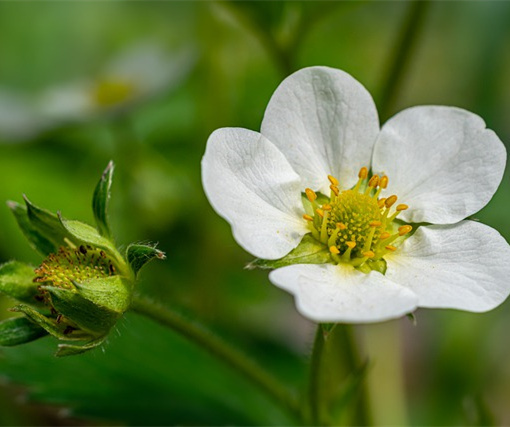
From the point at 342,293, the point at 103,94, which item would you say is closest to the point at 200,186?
the point at 103,94

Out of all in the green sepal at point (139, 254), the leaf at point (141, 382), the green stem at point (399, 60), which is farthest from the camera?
the green stem at point (399, 60)

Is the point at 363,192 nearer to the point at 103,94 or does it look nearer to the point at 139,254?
the point at 139,254

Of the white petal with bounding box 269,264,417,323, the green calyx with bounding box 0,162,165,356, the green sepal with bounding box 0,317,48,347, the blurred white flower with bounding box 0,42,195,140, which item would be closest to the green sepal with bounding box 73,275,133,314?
the green calyx with bounding box 0,162,165,356

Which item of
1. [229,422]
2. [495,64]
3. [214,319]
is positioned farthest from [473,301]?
[495,64]

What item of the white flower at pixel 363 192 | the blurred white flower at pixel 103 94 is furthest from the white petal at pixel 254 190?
the blurred white flower at pixel 103 94

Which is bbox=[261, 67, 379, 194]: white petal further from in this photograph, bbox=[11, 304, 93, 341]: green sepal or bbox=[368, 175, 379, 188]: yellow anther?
bbox=[11, 304, 93, 341]: green sepal

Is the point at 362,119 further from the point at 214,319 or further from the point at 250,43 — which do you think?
the point at 250,43

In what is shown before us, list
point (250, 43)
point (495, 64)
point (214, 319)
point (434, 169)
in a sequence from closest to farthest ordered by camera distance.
A: point (434, 169)
point (214, 319)
point (495, 64)
point (250, 43)

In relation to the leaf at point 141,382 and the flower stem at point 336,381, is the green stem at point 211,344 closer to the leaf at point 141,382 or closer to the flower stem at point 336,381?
the flower stem at point 336,381
